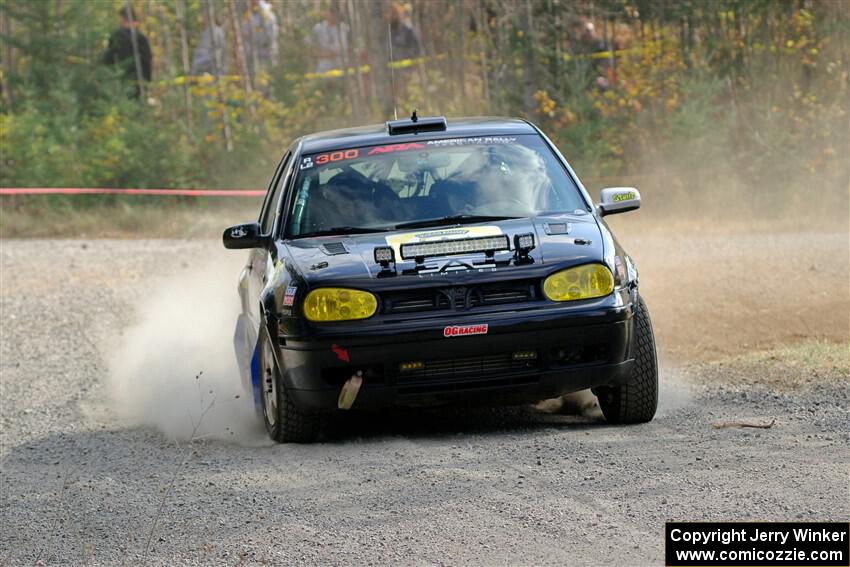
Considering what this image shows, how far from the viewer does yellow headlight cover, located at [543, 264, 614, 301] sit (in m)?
6.74

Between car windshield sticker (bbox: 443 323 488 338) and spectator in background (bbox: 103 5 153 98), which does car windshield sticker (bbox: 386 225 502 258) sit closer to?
car windshield sticker (bbox: 443 323 488 338)

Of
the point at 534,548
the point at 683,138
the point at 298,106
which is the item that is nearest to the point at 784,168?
the point at 683,138

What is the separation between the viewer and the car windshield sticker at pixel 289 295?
6844 mm

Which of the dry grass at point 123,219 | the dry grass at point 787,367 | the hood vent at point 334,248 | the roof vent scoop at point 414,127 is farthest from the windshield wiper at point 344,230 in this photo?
the dry grass at point 123,219

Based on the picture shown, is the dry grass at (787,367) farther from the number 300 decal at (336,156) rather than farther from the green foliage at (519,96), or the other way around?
the green foliage at (519,96)

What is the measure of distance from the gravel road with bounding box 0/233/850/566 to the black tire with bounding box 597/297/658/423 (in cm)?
10

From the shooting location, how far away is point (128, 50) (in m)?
25.5

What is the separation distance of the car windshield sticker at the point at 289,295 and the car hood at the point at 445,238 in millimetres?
82

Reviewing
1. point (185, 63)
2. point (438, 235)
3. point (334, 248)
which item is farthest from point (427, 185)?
point (185, 63)

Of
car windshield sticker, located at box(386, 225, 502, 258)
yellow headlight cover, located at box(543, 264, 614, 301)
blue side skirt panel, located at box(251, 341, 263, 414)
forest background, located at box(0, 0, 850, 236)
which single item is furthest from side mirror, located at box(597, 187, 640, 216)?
forest background, located at box(0, 0, 850, 236)

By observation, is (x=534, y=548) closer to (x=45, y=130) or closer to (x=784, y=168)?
(x=784, y=168)

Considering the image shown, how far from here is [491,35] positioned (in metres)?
25.6

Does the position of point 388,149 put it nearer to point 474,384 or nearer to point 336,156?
point 336,156

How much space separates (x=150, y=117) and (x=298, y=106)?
2695 millimetres
